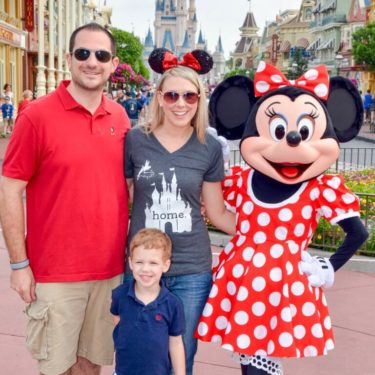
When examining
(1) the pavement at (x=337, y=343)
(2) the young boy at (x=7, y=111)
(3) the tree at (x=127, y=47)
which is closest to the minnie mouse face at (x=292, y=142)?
(1) the pavement at (x=337, y=343)

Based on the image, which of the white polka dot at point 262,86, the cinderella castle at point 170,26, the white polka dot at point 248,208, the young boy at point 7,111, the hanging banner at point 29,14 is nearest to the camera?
the white polka dot at point 248,208

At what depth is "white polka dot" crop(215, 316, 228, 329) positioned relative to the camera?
3.05 meters

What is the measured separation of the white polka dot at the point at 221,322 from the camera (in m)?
3.05

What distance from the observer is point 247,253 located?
306 cm

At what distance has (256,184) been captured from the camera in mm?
3176

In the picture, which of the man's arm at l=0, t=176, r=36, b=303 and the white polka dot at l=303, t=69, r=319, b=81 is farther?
the white polka dot at l=303, t=69, r=319, b=81

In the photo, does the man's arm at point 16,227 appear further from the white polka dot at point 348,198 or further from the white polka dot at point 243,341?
the white polka dot at point 348,198

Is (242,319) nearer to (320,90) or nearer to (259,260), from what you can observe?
(259,260)

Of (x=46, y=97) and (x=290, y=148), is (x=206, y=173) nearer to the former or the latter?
(x=290, y=148)

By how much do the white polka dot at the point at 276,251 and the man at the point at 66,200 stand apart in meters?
0.76

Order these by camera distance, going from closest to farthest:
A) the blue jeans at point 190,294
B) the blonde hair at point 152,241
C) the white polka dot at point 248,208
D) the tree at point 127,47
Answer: the blonde hair at point 152,241 < the blue jeans at point 190,294 < the white polka dot at point 248,208 < the tree at point 127,47

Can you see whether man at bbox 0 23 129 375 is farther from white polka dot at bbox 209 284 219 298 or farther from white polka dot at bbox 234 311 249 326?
white polka dot at bbox 234 311 249 326

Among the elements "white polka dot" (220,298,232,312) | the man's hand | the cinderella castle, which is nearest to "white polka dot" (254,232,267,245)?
"white polka dot" (220,298,232,312)

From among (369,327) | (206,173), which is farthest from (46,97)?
(369,327)
